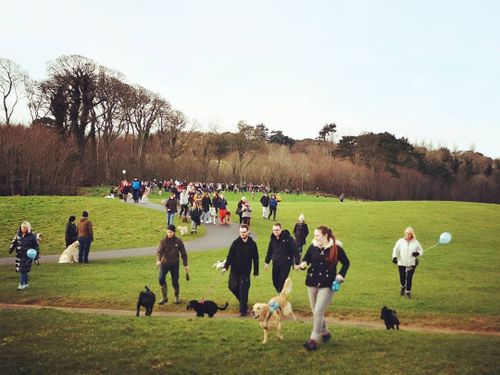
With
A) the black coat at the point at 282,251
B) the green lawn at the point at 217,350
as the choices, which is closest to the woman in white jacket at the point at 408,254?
the black coat at the point at 282,251

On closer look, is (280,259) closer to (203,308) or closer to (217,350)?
(203,308)

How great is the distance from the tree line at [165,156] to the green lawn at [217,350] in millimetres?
41811

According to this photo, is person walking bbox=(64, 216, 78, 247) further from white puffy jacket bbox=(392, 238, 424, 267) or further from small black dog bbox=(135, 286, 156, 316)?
white puffy jacket bbox=(392, 238, 424, 267)

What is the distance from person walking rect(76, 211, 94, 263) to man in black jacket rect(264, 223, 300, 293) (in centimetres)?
1038

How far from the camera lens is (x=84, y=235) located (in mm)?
18547

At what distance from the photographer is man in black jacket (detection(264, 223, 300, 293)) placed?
1084 cm

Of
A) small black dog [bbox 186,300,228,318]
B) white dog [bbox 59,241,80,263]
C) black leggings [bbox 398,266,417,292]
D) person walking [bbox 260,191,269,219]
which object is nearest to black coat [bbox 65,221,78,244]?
white dog [bbox 59,241,80,263]

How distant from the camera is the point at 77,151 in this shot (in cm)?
5819

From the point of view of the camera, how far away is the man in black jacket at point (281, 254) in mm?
10844

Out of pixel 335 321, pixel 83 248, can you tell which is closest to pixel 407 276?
pixel 335 321

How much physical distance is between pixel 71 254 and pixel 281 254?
12.4 m

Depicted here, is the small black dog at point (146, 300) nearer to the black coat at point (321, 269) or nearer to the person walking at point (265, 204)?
the black coat at point (321, 269)

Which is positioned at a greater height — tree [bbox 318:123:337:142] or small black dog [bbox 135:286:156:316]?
tree [bbox 318:123:337:142]

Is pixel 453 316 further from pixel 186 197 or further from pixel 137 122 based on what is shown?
pixel 137 122
